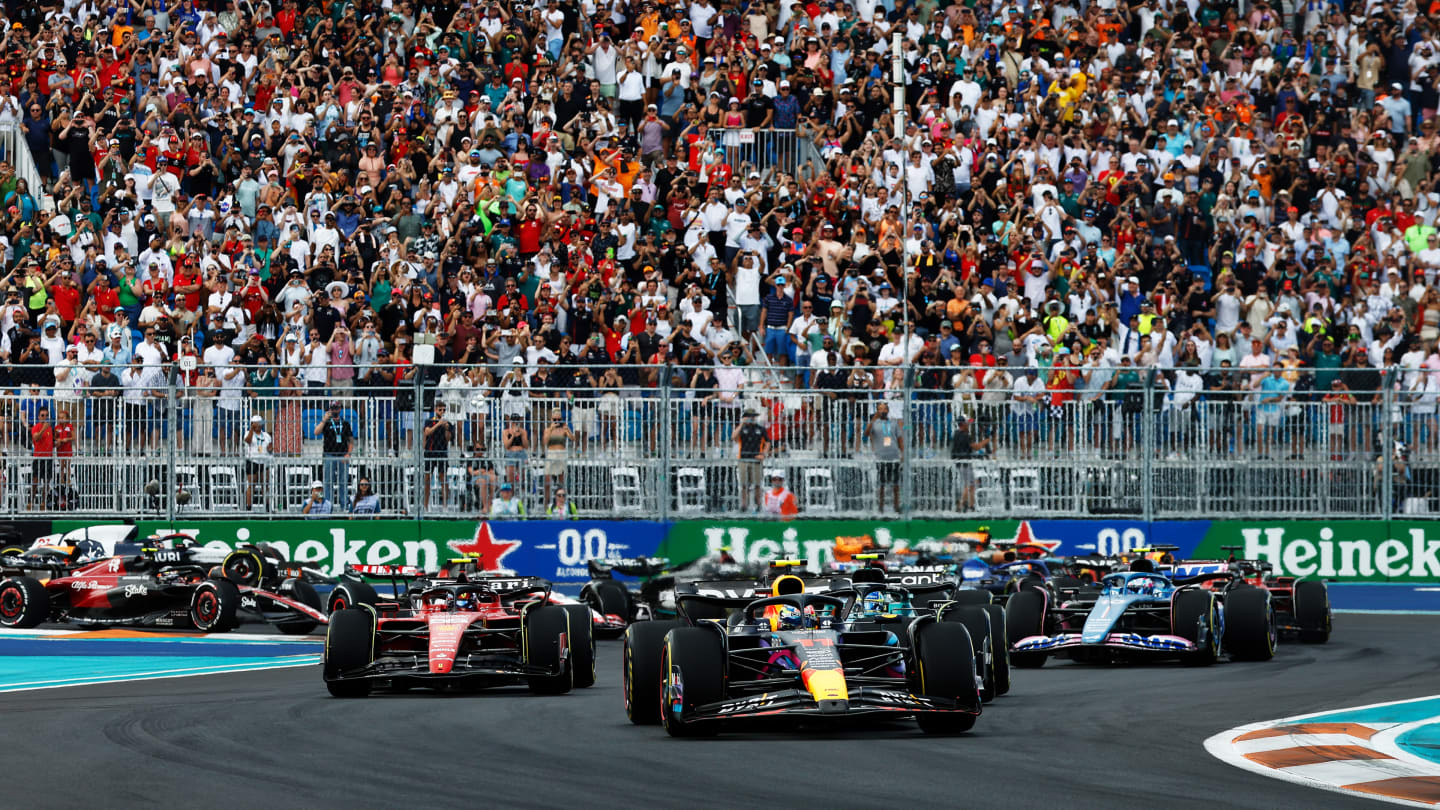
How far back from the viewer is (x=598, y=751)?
40.4 ft

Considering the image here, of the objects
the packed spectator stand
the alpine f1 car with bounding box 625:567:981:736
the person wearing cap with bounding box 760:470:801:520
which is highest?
the packed spectator stand

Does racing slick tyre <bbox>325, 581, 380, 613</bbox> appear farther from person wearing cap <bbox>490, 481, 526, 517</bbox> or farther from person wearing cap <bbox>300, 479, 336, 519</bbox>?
person wearing cap <bbox>490, 481, 526, 517</bbox>

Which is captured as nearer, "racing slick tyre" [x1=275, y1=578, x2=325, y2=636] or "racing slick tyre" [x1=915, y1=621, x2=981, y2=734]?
"racing slick tyre" [x1=915, y1=621, x2=981, y2=734]

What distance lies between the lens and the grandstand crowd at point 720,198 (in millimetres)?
27297

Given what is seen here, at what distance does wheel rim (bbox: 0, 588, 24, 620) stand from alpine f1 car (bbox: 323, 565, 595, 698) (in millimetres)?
6790

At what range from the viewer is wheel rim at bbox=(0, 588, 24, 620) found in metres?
22.5

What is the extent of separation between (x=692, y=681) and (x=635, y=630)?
3.02ft

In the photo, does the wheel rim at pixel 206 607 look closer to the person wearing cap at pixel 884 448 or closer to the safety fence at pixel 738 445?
the safety fence at pixel 738 445

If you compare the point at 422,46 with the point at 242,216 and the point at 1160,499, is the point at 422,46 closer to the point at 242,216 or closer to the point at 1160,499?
the point at 242,216

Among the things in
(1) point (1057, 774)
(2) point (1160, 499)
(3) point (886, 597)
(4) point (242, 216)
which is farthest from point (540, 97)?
(1) point (1057, 774)

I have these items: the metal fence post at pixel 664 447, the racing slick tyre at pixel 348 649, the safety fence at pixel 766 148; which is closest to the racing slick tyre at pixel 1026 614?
the racing slick tyre at pixel 348 649

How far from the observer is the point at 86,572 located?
22.7 m

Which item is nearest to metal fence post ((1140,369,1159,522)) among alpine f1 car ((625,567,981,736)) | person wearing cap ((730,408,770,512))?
person wearing cap ((730,408,770,512))

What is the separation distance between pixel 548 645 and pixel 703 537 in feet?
30.1
